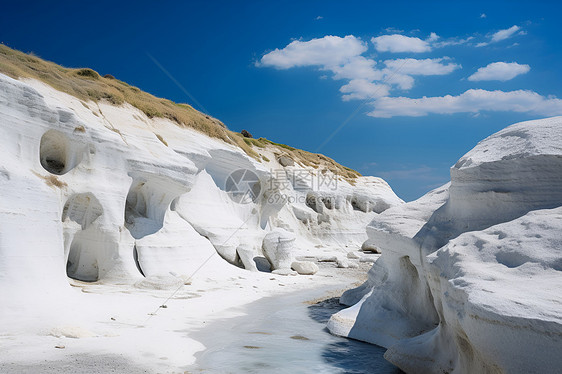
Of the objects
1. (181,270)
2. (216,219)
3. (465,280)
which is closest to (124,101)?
(216,219)

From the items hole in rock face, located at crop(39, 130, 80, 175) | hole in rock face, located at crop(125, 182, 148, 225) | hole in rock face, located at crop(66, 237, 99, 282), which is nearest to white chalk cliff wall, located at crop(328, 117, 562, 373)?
hole in rock face, located at crop(66, 237, 99, 282)

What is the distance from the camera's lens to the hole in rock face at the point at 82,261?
12281 mm

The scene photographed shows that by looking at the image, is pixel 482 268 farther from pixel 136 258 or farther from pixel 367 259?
pixel 367 259

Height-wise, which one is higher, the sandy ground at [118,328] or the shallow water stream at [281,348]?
the sandy ground at [118,328]

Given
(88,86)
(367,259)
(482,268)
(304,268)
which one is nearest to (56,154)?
(88,86)

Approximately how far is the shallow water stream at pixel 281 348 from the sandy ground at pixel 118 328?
36 cm

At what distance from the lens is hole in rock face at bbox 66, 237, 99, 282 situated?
40.3 feet

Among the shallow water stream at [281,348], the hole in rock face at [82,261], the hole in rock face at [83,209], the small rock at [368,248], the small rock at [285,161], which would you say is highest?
the small rock at [285,161]

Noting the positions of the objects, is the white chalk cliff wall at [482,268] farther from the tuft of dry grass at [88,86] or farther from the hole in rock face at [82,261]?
the tuft of dry grass at [88,86]

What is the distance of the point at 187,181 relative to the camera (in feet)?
49.3

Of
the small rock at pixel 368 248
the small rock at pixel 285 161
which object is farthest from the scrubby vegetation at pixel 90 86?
the small rock at pixel 368 248

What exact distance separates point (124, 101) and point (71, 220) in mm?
6550

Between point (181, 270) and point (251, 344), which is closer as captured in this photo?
point (251, 344)

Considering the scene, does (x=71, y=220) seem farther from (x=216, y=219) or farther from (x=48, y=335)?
(x=216, y=219)
